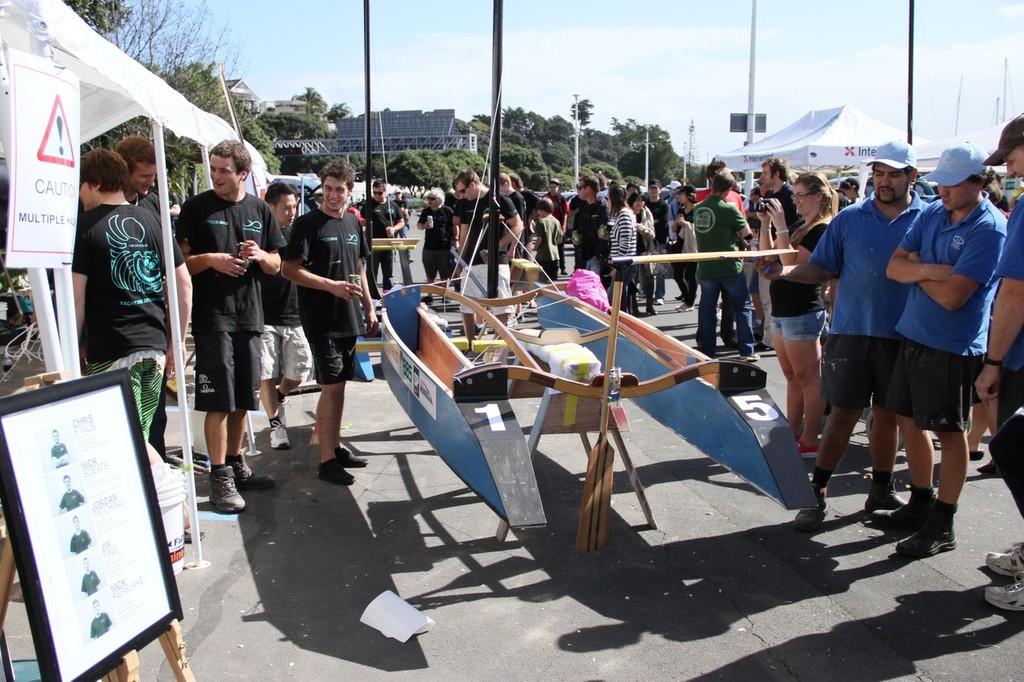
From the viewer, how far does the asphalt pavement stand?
10.2 ft

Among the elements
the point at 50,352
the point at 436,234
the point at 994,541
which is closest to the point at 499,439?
the point at 50,352

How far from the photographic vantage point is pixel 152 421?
4195 millimetres

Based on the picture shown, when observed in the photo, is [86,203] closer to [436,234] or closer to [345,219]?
[345,219]

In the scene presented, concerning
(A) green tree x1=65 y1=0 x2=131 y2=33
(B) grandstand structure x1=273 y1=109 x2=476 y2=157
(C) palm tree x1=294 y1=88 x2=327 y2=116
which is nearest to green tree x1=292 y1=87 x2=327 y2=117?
(C) palm tree x1=294 y1=88 x2=327 y2=116

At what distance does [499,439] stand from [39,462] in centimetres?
193

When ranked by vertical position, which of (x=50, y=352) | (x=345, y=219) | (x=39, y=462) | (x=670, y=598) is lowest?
(x=670, y=598)

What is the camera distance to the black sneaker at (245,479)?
5055 mm

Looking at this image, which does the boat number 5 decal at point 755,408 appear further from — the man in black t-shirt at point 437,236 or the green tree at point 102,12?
the green tree at point 102,12

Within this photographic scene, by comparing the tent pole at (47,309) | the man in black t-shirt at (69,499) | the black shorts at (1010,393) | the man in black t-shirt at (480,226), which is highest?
the man in black t-shirt at (480,226)

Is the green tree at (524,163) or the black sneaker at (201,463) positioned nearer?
the black sneaker at (201,463)

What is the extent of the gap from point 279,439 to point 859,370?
3.92 metres

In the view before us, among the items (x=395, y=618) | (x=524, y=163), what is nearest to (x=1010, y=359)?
(x=395, y=618)

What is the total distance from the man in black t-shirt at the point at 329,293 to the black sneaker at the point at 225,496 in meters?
0.63

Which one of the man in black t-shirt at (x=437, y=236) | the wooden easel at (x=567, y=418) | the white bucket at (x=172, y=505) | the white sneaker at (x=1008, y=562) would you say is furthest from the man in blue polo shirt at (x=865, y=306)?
the man in black t-shirt at (x=437, y=236)
